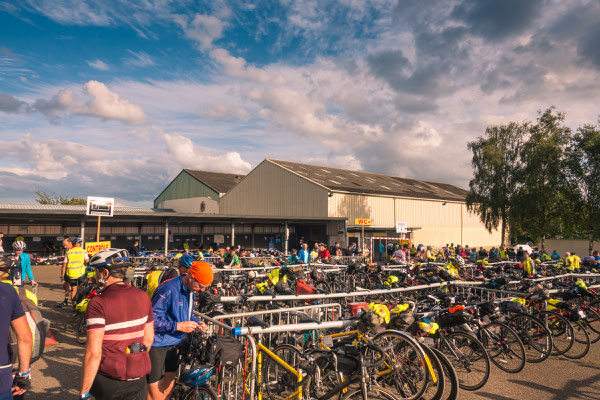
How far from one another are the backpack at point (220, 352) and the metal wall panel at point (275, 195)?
25.5 meters

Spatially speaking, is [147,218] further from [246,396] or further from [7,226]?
[246,396]

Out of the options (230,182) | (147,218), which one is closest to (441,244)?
(230,182)

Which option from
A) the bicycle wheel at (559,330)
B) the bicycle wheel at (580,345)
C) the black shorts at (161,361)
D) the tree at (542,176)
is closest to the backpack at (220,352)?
the black shorts at (161,361)

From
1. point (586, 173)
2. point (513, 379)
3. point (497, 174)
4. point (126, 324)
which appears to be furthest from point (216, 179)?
point (126, 324)

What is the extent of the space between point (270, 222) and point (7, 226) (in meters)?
16.5

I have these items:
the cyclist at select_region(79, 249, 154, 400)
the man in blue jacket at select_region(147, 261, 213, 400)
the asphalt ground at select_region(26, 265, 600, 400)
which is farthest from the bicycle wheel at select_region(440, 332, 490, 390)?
the cyclist at select_region(79, 249, 154, 400)

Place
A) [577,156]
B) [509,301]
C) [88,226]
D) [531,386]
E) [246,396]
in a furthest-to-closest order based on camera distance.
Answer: [577,156], [88,226], [509,301], [531,386], [246,396]

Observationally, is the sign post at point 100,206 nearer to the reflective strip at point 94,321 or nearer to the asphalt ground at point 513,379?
the asphalt ground at point 513,379

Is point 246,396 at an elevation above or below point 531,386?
above

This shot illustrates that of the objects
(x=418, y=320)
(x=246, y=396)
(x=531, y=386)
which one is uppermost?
(x=418, y=320)

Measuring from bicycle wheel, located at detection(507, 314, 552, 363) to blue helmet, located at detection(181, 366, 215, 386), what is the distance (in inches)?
191

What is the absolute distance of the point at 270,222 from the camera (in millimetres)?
29766

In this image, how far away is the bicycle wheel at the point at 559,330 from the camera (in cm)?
598

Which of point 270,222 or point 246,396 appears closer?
point 246,396
